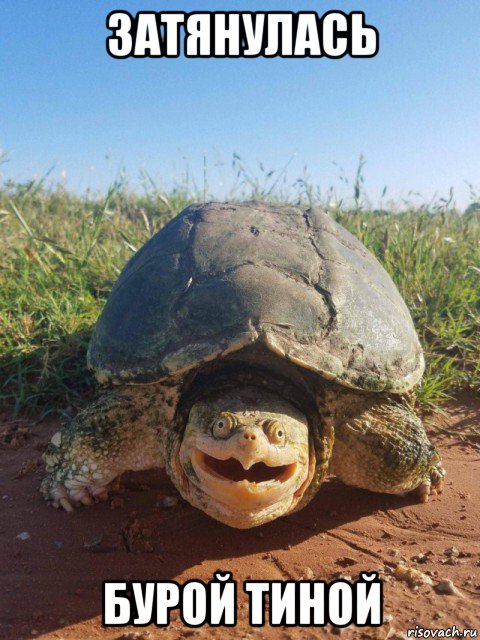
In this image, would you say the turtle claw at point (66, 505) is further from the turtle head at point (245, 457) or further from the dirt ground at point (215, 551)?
the turtle head at point (245, 457)

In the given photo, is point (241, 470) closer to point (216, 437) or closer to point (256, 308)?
point (216, 437)

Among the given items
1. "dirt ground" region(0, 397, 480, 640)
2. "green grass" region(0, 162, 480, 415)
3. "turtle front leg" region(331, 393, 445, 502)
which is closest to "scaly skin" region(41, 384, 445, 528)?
"turtle front leg" region(331, 393, 445, 502)

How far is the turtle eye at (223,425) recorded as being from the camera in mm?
1995

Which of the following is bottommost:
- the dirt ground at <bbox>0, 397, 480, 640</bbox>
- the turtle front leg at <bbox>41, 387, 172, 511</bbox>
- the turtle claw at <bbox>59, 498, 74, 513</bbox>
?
the dirt ground at <bbox>0, 397, 480, 640</bbox>

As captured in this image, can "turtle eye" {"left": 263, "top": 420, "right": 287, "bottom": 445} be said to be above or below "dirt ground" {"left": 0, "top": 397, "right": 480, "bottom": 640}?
above

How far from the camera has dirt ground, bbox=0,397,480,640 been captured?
1.96 m

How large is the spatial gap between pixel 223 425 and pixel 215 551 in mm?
637

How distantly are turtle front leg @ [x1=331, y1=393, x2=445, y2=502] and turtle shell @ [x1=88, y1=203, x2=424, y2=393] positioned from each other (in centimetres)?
15

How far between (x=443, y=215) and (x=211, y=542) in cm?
442

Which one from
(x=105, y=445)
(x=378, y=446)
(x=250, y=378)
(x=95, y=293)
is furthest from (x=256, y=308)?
(x=95, y=293)

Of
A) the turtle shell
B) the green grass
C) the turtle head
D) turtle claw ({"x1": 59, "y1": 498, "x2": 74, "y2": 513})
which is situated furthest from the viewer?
the green grass

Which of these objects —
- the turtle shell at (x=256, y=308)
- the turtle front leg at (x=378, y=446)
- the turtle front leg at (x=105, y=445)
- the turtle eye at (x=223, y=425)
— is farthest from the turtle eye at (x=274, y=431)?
the turtle front leg at (x=105, y=445)

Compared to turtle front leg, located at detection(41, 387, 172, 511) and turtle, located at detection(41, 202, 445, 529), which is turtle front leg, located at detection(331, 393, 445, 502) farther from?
turtle front leg, located at detection(41, 387, 172, 511)

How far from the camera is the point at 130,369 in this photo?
2.43 metres
